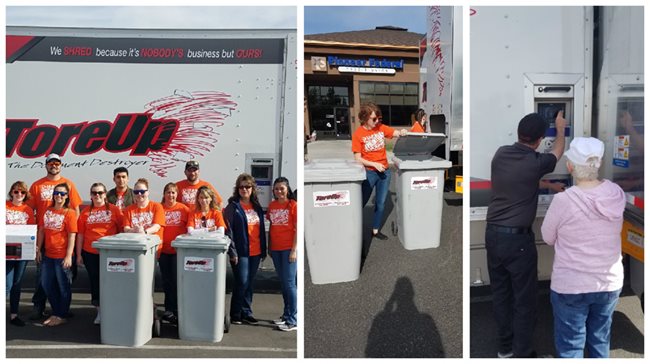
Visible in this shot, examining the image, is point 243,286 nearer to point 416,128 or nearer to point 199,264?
point 199,264

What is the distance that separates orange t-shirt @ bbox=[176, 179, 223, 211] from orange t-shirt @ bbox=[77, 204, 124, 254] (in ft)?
1.34

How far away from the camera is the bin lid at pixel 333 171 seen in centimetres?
279

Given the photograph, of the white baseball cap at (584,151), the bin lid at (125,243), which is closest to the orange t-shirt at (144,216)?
the bin lid at (125,243)

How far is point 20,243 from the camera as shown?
310 cm

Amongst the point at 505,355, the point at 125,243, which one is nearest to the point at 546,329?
the point at 505,355

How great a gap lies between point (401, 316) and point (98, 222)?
207cm

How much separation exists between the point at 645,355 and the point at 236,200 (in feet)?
8.52

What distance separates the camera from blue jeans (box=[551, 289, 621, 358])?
2238 millimetres

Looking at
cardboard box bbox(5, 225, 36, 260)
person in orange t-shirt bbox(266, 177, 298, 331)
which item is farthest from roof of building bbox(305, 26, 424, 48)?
cardboard box bbox(5, 225, 36, 260)

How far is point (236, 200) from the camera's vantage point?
126 inches

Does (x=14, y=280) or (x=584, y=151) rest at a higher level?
(x=584, y=151)

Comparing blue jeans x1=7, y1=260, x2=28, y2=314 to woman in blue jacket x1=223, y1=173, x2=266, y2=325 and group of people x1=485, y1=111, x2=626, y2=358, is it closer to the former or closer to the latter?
woman in blue jacket x1=223, y1=173, x2=266, y2=325
